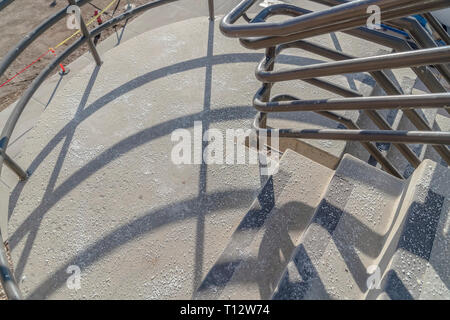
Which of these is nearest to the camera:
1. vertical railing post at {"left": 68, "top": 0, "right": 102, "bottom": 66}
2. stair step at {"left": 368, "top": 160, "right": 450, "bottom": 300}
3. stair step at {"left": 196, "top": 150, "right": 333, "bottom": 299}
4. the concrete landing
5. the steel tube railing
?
the steel tube railing

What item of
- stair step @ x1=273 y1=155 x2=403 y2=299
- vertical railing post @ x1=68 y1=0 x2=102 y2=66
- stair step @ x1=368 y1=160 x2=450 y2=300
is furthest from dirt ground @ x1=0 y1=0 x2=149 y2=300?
stair step @ x1=368 y1=160 x2=450 y2=300

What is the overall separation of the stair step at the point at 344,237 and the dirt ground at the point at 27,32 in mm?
5418

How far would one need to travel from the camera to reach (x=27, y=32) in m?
6.05

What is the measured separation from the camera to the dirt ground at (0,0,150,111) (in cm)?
521

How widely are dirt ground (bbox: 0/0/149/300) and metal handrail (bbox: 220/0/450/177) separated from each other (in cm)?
510

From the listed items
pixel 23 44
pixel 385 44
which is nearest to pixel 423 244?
pixel 385 44

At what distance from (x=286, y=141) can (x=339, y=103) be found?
1150 mm

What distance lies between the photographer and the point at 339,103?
131cm

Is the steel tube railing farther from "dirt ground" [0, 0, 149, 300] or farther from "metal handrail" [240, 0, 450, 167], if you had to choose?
"dirt ground" [0, 0, 149, 300]

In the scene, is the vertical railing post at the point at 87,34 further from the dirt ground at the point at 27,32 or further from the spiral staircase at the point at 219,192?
the dirt ground at the point at 27,32

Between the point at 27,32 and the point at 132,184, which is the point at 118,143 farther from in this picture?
the point at 27,32

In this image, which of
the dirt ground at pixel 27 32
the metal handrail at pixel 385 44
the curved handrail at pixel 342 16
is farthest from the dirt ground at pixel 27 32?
the curved handrail at pixel 342 16

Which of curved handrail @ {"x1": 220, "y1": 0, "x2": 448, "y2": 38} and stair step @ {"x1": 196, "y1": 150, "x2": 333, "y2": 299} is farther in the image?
stair step @ {"x1": 196, "y1": 150, "x2": 333, "y2": 299}
